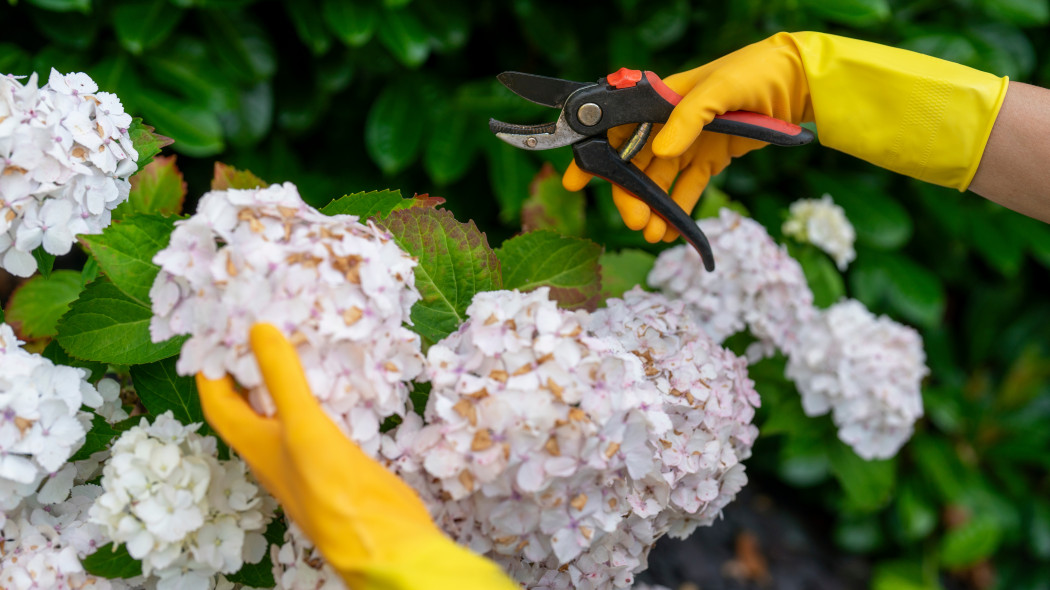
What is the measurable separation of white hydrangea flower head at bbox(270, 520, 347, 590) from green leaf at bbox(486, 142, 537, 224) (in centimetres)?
118

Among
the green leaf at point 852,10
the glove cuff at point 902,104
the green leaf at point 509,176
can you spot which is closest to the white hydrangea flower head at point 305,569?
the glove cuff at point 902,104

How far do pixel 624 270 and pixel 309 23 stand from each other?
3.28 ft

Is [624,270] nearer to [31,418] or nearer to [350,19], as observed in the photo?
[31,418]

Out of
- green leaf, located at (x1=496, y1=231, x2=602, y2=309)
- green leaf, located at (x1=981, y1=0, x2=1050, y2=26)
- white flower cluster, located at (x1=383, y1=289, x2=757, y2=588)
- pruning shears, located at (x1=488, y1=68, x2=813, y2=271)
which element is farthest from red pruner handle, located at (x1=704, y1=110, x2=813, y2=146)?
green leaf, located at (x1=981, y1=0, x2=1050, y2=26)

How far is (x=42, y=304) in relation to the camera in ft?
3.20

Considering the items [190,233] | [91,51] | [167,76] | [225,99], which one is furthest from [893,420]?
[91,51]

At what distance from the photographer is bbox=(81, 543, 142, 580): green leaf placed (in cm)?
65

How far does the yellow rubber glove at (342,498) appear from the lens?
53 cm

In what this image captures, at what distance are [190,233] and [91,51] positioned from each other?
4.59 feet

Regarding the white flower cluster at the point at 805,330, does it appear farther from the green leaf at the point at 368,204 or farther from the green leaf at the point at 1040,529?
the green leaf at the point at 1040,529

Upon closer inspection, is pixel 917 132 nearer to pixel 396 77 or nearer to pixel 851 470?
pixel 851 470

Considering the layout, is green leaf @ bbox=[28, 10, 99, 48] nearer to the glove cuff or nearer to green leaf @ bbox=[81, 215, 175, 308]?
green leaf @ bbox=[81, 215, 175, 308]

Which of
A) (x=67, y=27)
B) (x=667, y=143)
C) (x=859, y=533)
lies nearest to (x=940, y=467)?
(x=859, y=533)

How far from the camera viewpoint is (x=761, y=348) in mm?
1229
